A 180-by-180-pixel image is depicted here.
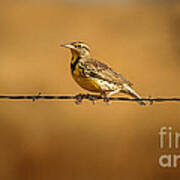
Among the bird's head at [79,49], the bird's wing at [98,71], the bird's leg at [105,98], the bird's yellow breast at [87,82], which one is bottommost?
the bird's leg at [105,98]

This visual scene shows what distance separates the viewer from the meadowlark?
7.38 m

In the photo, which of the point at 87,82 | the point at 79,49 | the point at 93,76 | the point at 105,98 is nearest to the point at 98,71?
the point at 93,76

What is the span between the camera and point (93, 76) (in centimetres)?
742

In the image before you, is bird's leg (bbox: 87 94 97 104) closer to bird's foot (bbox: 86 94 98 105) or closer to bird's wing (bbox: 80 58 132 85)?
bird's foot (bbox: 86 94 98 105)

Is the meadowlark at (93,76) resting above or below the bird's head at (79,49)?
below

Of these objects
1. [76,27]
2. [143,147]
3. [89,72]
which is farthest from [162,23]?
[89,72]

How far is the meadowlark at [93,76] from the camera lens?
24.2ft

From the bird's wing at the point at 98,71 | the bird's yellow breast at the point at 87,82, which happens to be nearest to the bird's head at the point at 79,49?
the bird's wing at the point at 98,71

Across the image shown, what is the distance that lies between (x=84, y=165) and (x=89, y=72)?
5.22m

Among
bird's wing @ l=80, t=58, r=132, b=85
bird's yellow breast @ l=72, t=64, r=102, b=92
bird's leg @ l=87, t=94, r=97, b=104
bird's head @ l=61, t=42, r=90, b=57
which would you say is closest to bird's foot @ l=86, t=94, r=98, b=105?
bird's leg @ l=87, t=94, r=97, b=104

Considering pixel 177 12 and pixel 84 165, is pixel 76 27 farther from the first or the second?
pixel 84 165

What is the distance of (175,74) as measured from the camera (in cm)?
1655

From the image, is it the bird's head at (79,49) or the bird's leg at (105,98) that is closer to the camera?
the bird's leg at (105,98)

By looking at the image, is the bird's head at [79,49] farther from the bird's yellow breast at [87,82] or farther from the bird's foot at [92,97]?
the bird's foot at [92,97]
